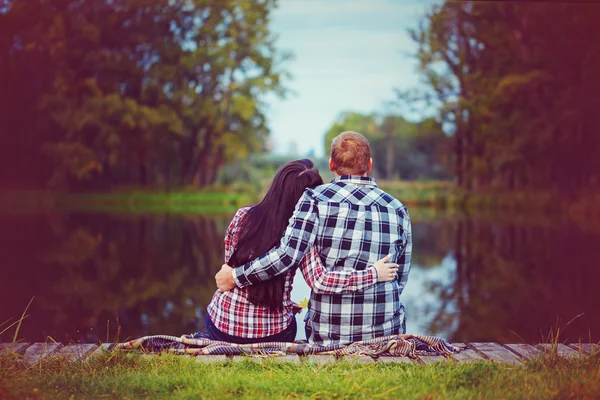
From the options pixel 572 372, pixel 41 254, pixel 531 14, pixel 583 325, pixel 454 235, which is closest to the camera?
pixel 572 372

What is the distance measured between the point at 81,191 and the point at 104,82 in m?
3.37

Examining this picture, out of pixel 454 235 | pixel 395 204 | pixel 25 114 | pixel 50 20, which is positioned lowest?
pixel 454 235

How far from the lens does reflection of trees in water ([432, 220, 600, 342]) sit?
5250 mm

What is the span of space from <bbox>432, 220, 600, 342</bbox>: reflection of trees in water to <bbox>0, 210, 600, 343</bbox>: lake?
0.04 ft

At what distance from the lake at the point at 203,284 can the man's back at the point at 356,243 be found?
2.65 ft

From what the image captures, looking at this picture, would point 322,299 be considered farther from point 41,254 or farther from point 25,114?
point 25,114

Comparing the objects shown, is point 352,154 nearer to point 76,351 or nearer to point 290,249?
point 290,249

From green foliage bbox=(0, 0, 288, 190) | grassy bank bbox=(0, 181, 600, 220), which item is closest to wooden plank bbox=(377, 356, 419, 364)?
grassy bank bbox=(0, 181, 600, 220)

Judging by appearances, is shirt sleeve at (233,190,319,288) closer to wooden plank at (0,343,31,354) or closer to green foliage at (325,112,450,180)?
wooden plank at (0,343,31,354)

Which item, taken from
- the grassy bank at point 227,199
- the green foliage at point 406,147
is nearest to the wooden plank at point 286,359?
the grassy bank at point 227,199

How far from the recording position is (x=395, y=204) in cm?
294

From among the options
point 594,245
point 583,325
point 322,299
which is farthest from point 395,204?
point 594,245

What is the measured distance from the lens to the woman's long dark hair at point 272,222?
290 cm

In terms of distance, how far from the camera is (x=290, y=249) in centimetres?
284
